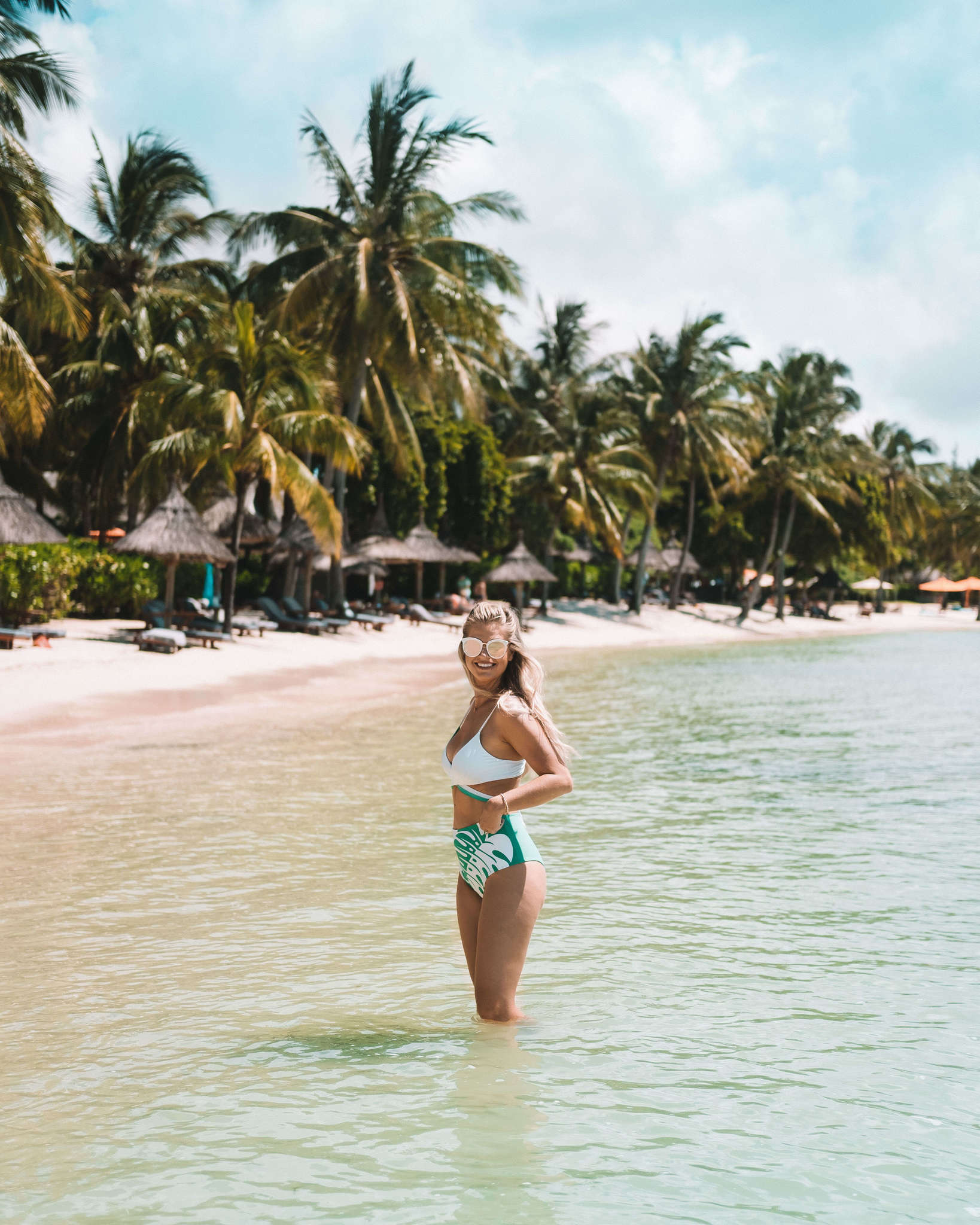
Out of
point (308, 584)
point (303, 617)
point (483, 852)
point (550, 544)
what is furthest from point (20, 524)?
point (550, 544)

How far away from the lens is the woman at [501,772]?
3.67m

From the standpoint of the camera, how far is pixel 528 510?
130 feet

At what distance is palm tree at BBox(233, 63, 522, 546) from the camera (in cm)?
2688

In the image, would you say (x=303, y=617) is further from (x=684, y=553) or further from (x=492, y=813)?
(x=492, y=813)

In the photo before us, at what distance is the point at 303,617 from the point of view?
90.1ft

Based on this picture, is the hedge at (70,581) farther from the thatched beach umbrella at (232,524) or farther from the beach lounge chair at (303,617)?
the thatched beach umbrella at (232,524)

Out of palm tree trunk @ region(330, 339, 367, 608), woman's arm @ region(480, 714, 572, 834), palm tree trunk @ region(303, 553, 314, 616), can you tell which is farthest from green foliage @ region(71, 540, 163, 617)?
woman's arm @ region(480, 714, 572, 834)

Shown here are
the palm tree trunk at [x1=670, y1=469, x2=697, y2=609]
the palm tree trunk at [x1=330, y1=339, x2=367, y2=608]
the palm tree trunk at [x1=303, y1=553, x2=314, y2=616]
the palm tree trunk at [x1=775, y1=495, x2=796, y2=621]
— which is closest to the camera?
the palm tree trunk at [x1=330, y1=339, x2=367, y2=608]

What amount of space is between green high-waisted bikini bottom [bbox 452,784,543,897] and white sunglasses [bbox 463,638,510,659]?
17.3 inches

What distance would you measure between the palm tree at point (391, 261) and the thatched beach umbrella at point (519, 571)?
8108mm

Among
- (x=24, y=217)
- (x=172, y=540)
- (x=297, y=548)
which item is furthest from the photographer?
(x=297, y=548)

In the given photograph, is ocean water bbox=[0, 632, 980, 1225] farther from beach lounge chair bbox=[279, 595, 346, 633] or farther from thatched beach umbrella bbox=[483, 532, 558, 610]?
thatched beach umbrella bbox=[483, 532, 558, 610]

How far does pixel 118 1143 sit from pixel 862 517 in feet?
170

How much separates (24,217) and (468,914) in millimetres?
16386
